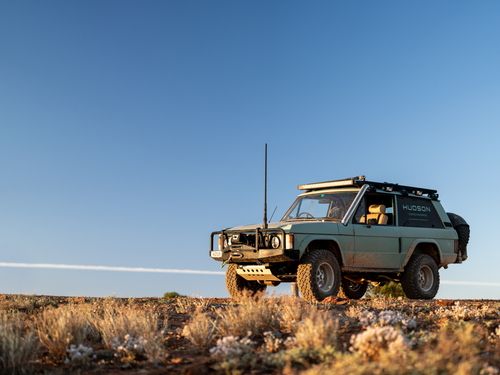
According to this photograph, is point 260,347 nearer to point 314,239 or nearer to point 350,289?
point 314,239

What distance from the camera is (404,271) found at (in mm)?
12398

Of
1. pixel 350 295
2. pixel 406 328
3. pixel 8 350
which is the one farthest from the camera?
pixel 350 295

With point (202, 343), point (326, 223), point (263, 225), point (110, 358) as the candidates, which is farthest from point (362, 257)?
point (110, 358)

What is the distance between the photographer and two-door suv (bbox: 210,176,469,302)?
10.0m

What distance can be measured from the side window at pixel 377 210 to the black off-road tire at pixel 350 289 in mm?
2383

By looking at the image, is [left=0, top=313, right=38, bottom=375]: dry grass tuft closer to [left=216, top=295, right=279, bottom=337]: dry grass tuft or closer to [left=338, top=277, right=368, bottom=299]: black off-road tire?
[left=216, top=295, right=279, bottom=337]: dry grass tuft

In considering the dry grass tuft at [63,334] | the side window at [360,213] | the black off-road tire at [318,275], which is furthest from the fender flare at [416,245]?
the dry grass tuft at [63,334]

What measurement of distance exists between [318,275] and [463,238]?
241 inches

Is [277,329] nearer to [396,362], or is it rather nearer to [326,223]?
[396,362]

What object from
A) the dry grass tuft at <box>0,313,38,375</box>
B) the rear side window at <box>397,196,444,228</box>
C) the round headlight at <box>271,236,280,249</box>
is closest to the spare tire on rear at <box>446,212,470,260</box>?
the rear side window at <box>397,196,444,228</box>

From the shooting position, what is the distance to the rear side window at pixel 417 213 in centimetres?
1251

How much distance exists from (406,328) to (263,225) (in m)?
4.90

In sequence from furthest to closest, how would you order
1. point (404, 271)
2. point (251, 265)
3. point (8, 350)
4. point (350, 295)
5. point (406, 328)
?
point (350, 295), point (404, 271), point (251, 265), point (406, 328), point (8, 350)

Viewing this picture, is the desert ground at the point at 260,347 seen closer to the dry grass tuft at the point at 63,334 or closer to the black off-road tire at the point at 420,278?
the dry grass tuft at the point at 63,334
